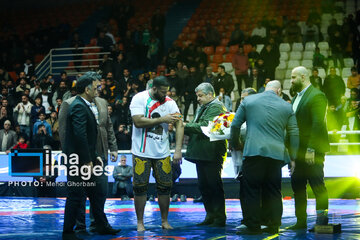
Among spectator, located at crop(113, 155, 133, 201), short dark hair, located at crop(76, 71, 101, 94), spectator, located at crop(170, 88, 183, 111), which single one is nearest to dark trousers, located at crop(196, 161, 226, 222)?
short dark hair, located at crop(76, 71, 101, 94)

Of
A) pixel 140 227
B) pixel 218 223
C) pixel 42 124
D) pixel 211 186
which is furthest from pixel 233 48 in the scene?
pixel 140 227

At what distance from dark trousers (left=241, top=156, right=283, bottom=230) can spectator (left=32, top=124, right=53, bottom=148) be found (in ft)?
28.9

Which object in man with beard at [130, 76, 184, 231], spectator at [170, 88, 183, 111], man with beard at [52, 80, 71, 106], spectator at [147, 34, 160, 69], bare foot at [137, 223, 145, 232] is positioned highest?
spectator at [147, 34, 160, 69]

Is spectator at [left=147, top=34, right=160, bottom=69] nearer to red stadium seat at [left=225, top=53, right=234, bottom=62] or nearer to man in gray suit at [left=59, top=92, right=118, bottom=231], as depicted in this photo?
red stadium seat at [left=225, top=53, right=234, bottom=62]

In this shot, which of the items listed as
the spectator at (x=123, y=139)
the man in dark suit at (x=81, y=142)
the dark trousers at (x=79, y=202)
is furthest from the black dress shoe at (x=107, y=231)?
the spectator at (x=123, y=139)

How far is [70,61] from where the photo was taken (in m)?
20.2

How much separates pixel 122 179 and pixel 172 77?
5.06 metres

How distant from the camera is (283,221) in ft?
25.8

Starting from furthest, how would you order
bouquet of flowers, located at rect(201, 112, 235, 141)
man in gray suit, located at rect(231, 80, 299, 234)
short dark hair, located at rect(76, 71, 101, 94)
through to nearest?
bouquet of flowers, located at rect(201, 112, 235, 141) < short dark hair, located at rect(76, 71, 101, 94) < man in gray suit, located at rect(231, 80, 299, 234)

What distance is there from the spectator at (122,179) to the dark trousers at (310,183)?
573 centimetres

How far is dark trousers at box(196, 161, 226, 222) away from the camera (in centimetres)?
763

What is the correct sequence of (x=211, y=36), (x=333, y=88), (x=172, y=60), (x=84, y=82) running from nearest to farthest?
(x=84, y=82) < (x=333, y=88) < (x=172, y=60) < (x=211, y=36)

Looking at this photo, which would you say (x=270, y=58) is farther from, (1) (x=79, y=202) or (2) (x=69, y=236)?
(2) (x=69, y=236)

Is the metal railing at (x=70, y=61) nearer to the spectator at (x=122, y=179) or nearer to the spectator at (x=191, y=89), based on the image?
the spectator at (x=191, y=89)
